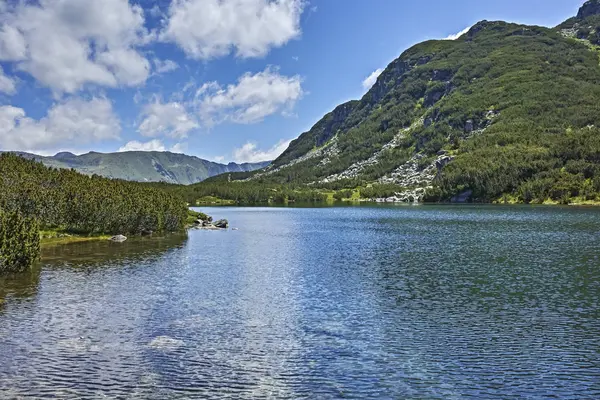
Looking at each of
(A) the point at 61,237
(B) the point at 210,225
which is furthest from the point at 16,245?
(B) the point at 210,225

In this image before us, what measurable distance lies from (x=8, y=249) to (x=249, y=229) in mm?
85270

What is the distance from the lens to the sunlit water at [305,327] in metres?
27.8

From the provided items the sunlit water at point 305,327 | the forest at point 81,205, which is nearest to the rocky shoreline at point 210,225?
the forest at point 81,205

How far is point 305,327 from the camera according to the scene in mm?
40094

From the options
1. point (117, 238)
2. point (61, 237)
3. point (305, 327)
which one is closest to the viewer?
point (305, 327)

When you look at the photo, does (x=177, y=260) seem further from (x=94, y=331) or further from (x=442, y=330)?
(x=442, y=330)

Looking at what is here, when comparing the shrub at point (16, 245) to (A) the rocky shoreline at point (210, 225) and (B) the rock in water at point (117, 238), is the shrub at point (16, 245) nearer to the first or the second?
(B) the rock in water at point (117, 238)

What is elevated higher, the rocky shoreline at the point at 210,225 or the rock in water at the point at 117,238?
the rocky shoreline at the point at 210,225

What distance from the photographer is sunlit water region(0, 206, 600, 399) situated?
91.3 ft

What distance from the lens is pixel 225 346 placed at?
3516 cm

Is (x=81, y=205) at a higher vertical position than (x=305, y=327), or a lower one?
higher

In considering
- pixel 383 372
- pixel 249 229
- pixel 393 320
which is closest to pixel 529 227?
pixel 249 229

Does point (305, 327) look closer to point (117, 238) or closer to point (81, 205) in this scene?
point (117, 238)

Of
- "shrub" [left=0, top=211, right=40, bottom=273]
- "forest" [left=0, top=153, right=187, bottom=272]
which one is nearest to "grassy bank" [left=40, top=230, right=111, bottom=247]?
"forest" [left=0, top=153, right=187, bottom=272]
